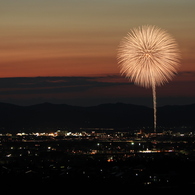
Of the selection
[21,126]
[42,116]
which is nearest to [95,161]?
[21,126]

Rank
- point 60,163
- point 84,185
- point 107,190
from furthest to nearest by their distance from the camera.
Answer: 1. point 60,163
2. point 84,185
3. point 107,190

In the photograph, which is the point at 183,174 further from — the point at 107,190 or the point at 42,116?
the point at 42,116

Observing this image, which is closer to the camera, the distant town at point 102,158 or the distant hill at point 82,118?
the distant town at point 102,158

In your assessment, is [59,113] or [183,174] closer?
[183,174]

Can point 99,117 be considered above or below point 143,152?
above

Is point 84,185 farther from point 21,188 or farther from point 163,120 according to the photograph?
point 163,120

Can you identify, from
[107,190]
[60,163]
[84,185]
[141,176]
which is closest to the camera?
[107,190]

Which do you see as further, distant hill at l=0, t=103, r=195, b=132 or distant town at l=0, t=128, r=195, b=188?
distant hill at l=0, t=103, r=195, b=132

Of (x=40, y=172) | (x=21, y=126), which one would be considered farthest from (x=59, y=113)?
(x=40, y=172)

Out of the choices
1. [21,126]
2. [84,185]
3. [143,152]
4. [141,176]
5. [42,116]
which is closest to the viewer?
[84,185]
